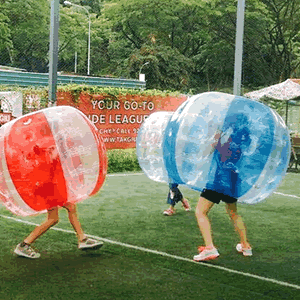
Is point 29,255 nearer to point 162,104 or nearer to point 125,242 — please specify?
point 125,242

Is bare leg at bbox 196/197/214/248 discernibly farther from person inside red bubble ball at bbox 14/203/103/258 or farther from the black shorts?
person inside red bubble ball at bbox 14/203/103/258

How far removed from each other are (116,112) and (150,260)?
31.7 ft

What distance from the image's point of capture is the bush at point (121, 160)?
48.1 feet

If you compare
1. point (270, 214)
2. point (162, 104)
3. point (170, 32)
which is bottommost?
point (270, 214)

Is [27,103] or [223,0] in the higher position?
[223,0]

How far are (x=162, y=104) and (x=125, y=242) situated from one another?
32.8 feet

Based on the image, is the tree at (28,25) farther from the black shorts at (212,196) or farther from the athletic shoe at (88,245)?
the black shorts at (212,196)

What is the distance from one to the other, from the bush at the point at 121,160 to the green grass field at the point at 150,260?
5.66 meters

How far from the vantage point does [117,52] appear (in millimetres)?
39375

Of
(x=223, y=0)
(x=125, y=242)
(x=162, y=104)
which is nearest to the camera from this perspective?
(x=125, y=242)

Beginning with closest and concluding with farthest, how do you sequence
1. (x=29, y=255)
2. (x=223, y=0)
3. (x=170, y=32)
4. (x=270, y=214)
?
(x=29, y=255) < (x=270, y=214) < (x=223, y=0) < (x=170, y=32)

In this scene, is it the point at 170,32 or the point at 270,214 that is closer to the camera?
the point at 270,214

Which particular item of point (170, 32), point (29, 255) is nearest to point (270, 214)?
point (29, 255)

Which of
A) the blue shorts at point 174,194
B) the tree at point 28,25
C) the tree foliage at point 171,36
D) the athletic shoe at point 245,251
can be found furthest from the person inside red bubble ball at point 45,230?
the tree at point 28,25
